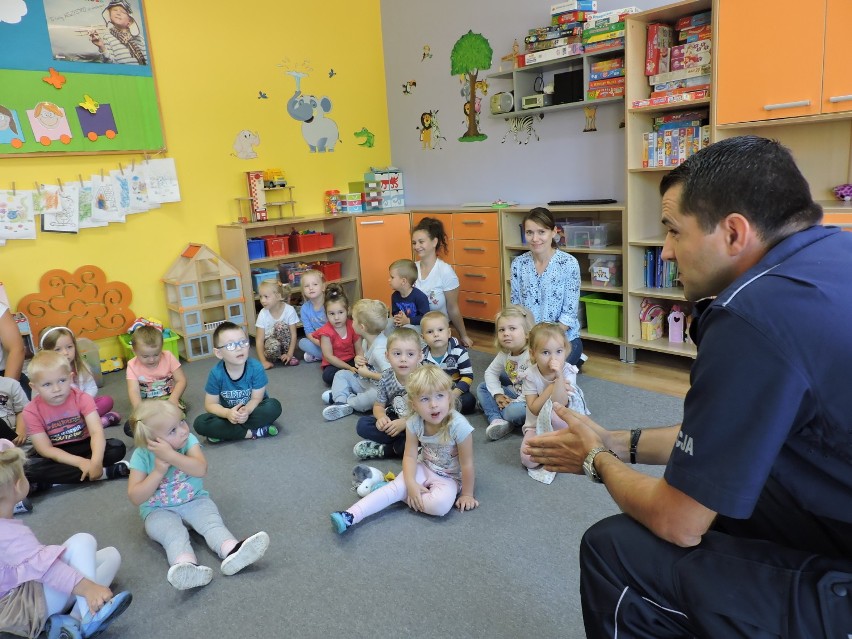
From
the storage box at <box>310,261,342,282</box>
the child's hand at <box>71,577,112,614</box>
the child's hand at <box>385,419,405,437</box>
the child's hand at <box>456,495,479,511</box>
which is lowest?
the child's hand at <box>456,495,479,511</box>

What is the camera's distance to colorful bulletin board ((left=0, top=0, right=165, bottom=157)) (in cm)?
416

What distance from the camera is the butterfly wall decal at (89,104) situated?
4430 mm

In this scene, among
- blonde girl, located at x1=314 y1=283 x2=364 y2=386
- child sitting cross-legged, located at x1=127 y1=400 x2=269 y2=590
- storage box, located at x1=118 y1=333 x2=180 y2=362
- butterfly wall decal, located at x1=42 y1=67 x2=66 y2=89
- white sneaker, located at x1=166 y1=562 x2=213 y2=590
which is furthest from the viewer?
storage box, located at x1=118 y1=333 x2=180 y2=362

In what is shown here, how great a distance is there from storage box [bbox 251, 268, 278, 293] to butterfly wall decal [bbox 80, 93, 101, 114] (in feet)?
5.18

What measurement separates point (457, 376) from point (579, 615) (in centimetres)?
176

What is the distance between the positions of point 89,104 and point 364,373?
2.83 metres

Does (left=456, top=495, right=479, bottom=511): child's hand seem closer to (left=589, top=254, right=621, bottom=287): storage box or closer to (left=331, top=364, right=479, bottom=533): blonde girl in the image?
(left=331, top=364, right=479, bottom=533): blonde girl

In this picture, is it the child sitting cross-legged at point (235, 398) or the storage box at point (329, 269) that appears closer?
the child sitting cross-legged at point (235, 398)

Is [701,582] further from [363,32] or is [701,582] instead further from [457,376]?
[363,32]

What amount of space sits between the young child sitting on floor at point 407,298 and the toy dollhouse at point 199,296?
4.74 ft

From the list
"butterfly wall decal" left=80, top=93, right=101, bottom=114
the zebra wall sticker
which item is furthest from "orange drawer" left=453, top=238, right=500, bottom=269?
"butterfly wall decal" left=80, top=93, right=101, bottom=114

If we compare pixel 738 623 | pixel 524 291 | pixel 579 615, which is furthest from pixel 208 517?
pixel 524 291

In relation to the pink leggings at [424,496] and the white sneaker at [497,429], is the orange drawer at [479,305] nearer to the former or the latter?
the white sneaker at [497,429]

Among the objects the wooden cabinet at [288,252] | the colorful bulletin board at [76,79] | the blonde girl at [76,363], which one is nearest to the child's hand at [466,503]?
the blonde girl at [76,363]
